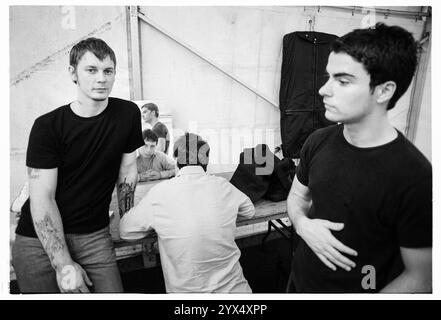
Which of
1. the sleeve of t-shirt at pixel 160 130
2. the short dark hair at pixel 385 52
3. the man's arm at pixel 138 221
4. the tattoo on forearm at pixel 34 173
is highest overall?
the short dark hair at pixel 385 52

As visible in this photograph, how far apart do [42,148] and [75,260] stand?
0.50m

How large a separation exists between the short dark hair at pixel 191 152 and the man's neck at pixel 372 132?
65 cm

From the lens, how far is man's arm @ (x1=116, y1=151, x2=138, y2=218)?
54.7 inches

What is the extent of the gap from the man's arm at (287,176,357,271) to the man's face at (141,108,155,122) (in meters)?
1.04

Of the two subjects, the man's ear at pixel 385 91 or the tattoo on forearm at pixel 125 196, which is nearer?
the man's ear at pixel 385 91

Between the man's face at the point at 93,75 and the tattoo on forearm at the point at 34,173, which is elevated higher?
the man's face at the point at 93,75

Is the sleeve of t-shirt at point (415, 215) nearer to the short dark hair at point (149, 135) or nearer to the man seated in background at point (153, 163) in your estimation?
the man seated in background at point (153, 163)

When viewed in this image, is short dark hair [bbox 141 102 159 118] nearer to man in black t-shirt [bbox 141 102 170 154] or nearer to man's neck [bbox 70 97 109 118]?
man in black t-shirt [bbox 141 102 170 154]

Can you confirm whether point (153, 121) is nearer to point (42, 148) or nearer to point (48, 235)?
point (42, 148)

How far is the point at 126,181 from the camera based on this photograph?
4.71 feet

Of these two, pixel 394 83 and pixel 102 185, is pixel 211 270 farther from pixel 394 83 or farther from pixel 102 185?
pixel 394 83

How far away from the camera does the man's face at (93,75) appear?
Answer: 1243 millimetres

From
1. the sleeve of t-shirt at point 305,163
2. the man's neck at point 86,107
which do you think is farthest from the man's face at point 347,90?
the man's neck at point 86,107
